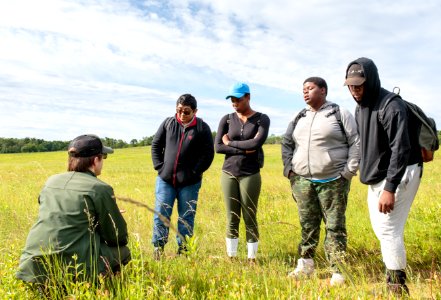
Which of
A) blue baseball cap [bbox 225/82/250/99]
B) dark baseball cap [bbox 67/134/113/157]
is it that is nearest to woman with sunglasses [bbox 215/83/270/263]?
blue baseball cap [bbox 225/82/250/99]

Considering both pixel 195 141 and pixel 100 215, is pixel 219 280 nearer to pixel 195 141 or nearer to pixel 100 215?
pixel 100 215

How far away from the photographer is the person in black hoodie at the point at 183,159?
15.6 ft

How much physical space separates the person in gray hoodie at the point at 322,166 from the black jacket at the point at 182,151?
1.19 m

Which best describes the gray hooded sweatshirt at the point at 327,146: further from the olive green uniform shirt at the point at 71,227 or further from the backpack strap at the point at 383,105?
the olive green uniform shirt at the point at 71,227

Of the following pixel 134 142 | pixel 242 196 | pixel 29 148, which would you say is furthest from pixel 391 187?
pixel 134 142

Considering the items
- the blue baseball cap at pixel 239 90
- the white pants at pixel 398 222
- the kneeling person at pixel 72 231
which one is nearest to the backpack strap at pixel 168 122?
the blue baseball cap at pixel 239 90

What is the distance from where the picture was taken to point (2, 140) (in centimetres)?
8019

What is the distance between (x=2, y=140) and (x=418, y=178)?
90.8m

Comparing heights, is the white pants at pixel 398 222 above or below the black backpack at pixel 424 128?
below

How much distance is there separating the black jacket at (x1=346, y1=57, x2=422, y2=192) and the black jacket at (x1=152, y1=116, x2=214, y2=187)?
80.6 inches

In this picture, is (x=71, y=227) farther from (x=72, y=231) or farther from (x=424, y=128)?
(x=424, y=128)

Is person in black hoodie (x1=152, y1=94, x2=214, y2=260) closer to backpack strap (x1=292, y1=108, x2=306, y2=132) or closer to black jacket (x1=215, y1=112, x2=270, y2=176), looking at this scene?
black jacket (x1=215, y1=112, x2=270, y2=176)

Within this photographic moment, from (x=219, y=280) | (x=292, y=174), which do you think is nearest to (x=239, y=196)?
(x=292, y=174)

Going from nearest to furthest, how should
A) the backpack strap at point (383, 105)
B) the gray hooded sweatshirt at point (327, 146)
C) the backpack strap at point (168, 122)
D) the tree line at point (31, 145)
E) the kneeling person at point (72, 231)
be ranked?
the kneeling person at point (72, 231), the backpack strap at point (383, 105), the gray hooded sweatshirt at point (327, 146), the backpack strap at point (168, 122), the tree line at point (31, 145)
